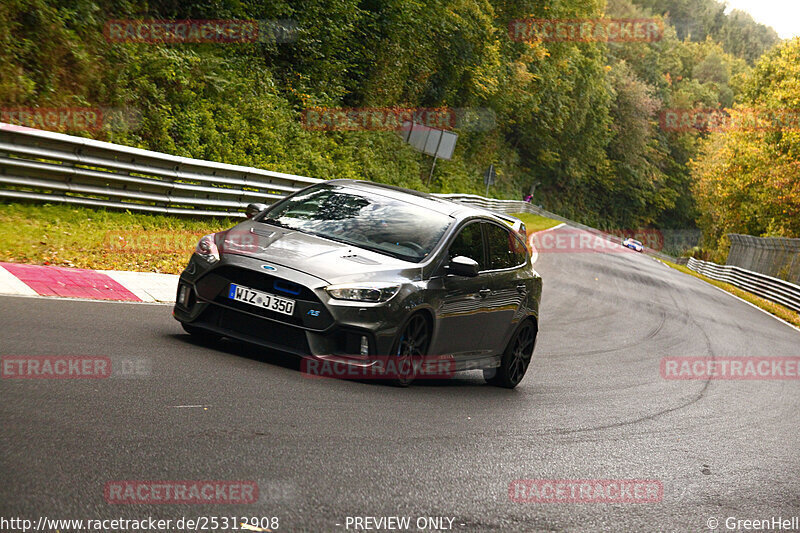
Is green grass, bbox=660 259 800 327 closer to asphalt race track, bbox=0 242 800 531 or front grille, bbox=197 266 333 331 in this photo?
asphalt race track, bbox=0 242 800 531

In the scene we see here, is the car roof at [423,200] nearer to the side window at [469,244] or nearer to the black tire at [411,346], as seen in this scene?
the side window at [469,244]

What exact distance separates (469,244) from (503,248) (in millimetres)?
820

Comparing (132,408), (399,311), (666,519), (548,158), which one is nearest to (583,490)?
(666,519)

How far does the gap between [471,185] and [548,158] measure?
826 inches

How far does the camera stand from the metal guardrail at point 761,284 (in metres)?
34.6

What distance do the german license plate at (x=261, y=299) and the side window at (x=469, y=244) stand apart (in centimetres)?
179

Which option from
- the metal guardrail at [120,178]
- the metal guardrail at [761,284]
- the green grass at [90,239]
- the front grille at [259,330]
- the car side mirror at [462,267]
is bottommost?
the metal guardrail at [761,284]

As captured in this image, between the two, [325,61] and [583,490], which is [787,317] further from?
[583,490]

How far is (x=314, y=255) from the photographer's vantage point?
7.77 metres

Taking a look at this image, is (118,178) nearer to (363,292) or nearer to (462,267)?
(462,267)

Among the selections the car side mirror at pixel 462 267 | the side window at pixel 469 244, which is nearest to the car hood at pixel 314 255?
the car side mirror at pixel 462 267

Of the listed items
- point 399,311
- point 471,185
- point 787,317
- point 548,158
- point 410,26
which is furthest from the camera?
point 548,158

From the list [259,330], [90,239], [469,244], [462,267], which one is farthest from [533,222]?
[259,330]

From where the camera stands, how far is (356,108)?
114 ft
